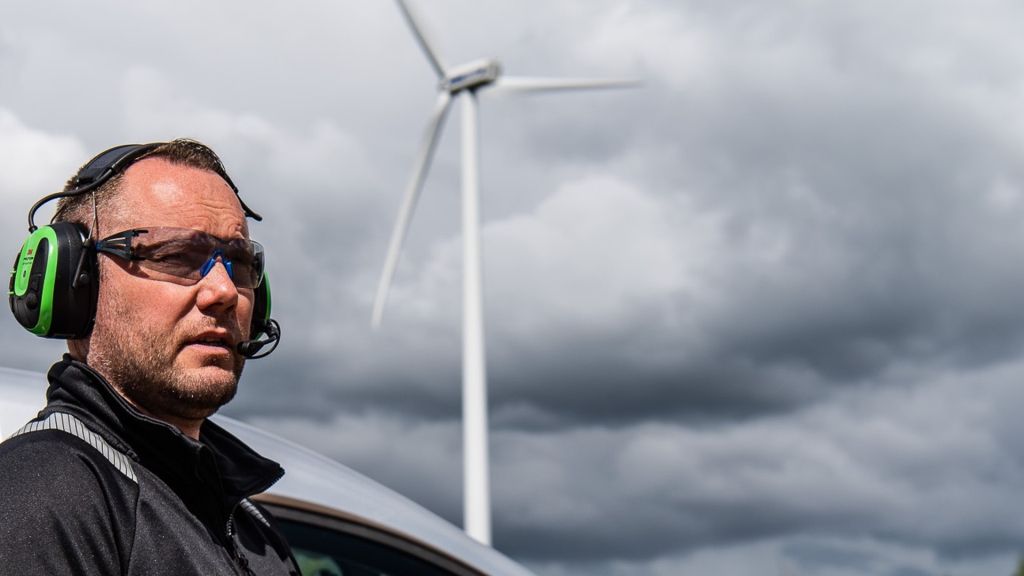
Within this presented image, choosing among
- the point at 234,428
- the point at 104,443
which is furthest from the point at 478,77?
the point at 104,443

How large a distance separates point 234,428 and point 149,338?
1.15 metres

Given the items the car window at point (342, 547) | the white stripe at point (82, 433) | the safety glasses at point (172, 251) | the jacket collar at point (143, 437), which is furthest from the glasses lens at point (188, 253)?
the car window at point (342, 547)

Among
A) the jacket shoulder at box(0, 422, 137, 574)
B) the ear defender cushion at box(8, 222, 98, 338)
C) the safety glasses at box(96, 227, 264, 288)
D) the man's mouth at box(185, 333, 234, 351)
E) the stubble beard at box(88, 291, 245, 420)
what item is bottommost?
the jacket shoulder at box(0, 422, 137, 574)

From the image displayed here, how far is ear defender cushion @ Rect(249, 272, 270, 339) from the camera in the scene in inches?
130

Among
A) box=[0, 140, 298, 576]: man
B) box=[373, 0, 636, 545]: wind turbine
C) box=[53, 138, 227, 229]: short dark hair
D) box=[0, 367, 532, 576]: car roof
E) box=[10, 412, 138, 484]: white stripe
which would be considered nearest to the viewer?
box=[0, 140, 298, 576]: man

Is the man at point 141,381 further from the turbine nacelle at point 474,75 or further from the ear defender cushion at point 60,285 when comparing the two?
the turbine nacelle at point 474,75

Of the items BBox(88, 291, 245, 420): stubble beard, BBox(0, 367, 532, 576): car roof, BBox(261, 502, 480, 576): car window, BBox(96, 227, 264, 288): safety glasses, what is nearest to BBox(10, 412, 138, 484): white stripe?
BBox(88, 291, 245, 420): stubble beard

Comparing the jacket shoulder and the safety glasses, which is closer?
the jacket shoulder

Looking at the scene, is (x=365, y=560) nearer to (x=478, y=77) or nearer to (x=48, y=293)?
(x=48, y=293)

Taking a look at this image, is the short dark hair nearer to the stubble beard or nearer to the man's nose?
the man's nose

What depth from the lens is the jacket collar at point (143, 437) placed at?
2.44 m

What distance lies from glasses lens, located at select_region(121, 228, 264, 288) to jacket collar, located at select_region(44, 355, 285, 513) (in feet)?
0.96

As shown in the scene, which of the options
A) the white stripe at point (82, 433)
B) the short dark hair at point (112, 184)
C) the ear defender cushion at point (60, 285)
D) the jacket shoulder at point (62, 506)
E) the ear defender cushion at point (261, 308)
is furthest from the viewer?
the ear defender cushion at point (261, 308)

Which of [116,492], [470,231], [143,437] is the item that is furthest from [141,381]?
[470,231]
